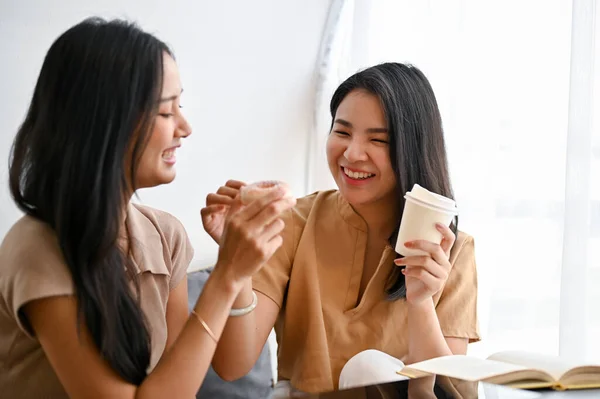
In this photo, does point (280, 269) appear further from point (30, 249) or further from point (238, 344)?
point (30, 249)

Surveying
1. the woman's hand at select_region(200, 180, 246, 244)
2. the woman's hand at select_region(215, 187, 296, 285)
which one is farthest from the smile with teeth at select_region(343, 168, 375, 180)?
the woman's hand at select_region(215, 187, 296, 285)

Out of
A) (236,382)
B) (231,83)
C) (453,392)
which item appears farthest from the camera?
(231,83)

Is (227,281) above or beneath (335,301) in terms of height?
above

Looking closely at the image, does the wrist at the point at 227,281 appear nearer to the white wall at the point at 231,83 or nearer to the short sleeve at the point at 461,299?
the short sleeve at the point at 461,299

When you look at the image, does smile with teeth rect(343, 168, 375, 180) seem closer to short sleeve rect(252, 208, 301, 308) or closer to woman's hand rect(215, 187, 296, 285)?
short sleeve rect(252, 208, 301, 308)

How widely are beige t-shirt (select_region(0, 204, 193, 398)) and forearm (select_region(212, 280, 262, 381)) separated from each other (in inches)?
6.1

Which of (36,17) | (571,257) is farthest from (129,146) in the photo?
(36,17)

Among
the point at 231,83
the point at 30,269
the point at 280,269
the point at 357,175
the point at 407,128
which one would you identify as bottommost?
the point at 280,269

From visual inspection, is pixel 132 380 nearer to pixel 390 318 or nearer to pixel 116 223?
pixel 116 223

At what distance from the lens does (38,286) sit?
1.03m

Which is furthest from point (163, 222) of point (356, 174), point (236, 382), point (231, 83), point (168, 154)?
point (231, 83)

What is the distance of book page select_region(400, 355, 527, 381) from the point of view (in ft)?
3.62

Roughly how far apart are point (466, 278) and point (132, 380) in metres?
0.87

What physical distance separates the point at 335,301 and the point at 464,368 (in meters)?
0.55
